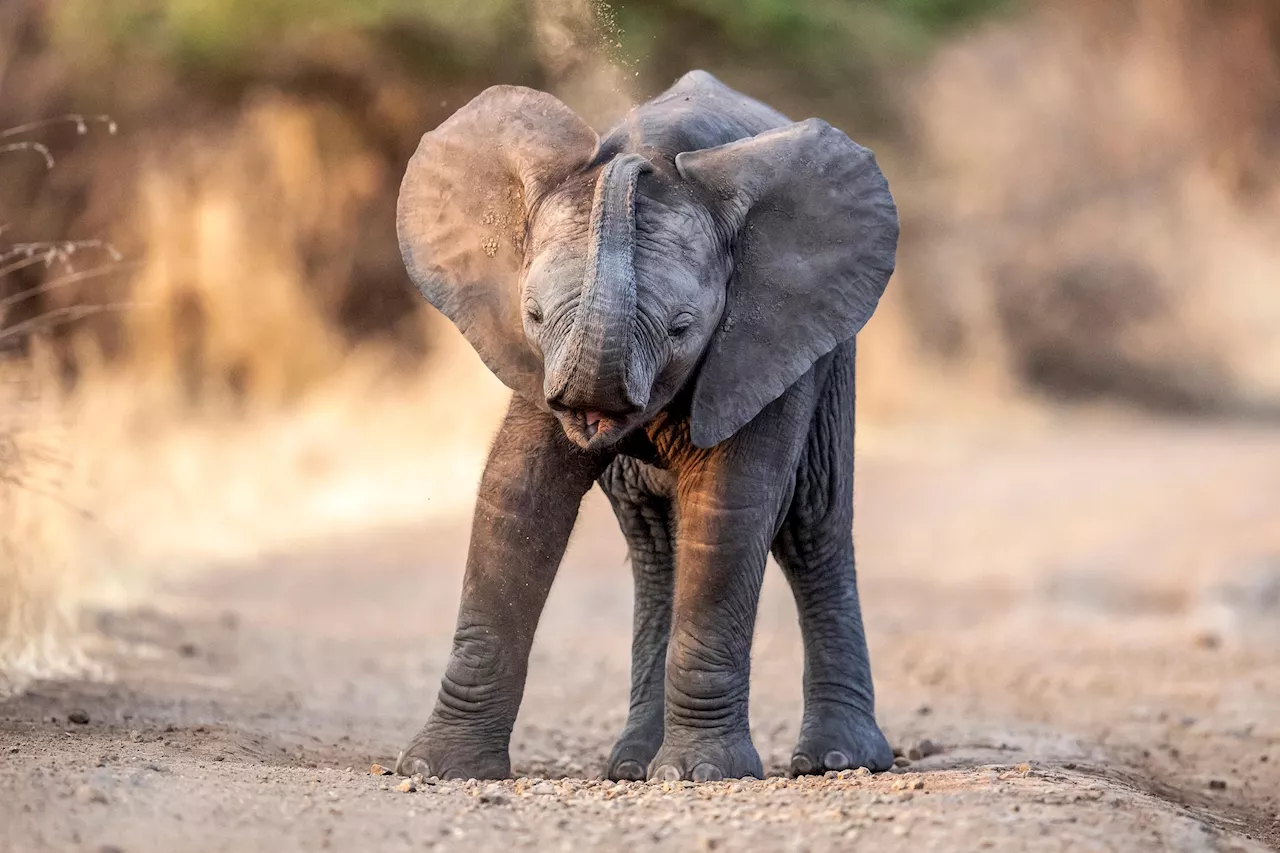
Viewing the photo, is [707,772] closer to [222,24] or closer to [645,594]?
[645,594]

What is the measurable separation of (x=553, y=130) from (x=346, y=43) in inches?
530

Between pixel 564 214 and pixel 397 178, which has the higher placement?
pixel 397 178

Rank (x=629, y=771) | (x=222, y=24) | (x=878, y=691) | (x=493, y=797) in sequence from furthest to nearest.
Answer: (x=222, y=24)
(x=878, y=691)
(x=629, y=771)
(x=493, y=797)

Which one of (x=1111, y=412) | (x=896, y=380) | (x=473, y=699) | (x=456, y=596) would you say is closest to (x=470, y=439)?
(x=456, y=596)

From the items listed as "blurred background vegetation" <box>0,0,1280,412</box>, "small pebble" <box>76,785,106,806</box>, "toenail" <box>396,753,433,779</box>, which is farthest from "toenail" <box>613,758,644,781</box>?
"blurred background vegetation" <box>0,0,1280,412</box>

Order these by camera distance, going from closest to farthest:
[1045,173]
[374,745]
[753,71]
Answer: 1. [374,745]
2. [753,71]
3. [1045,173]

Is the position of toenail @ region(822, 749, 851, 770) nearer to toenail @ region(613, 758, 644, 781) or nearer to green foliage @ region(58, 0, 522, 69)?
toenail @ region(613, 758, 644, 781)

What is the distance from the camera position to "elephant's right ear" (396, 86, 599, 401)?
18.9 ft

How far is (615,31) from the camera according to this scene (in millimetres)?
7348

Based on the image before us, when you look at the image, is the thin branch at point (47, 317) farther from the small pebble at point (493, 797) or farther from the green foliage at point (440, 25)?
the green foliage at point (440, 25)

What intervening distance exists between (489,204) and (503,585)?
1190mm

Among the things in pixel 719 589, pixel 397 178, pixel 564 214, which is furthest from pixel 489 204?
pixel 397 178

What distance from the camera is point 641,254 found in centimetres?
539

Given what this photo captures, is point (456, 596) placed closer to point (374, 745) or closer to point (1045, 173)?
point (374, 745)
